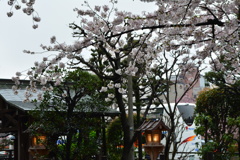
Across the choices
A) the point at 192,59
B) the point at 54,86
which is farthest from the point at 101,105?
the point at 192,59

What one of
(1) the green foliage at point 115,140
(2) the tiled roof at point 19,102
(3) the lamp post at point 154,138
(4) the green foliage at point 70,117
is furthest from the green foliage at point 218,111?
(4) the green foliage at point 70,117

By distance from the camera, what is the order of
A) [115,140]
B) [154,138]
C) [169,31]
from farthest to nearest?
1. [115,140]
2. [154,138]
3. [169,31]

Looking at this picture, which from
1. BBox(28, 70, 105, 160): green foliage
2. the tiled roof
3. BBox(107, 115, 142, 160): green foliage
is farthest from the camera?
BBox(107, 115, 142, 160): green foliage

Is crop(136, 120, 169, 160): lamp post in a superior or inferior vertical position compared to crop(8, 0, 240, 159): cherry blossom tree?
inferior

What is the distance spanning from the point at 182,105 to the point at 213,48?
1388cm

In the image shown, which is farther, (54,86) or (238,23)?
(54,86)

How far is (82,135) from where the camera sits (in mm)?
7988

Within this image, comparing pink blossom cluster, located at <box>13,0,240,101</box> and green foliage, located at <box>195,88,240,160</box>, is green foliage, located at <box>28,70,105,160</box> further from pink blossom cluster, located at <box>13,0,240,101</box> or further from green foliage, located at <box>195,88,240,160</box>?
green foliage, located at <box>195,88,240,160</box>

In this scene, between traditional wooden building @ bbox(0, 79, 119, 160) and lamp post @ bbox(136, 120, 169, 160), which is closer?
lamp post @ bbox(136, 120, 169, 160)

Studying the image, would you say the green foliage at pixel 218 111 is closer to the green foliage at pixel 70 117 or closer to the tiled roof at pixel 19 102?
the tiled roof at pixel 19 102

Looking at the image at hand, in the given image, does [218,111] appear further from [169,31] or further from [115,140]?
[169,31]

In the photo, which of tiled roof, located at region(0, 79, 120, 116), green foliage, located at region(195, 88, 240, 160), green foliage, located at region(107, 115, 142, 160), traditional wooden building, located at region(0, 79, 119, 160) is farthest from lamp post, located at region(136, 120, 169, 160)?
green foliage, located at region(107, 115, 142, 160)

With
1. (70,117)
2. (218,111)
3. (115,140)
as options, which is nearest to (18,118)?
(70,117)

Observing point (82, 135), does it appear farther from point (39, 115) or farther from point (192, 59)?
point (192, 59)
